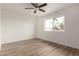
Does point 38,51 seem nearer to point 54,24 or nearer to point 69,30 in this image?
point 69,30

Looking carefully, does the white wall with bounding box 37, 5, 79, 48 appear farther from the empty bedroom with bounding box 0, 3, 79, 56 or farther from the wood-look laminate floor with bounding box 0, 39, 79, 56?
the wood-look laminate floor with bounding box 0, 39, 79, 56

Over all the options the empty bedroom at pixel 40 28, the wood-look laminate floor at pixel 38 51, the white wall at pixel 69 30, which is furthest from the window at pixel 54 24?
the wood-look laminate floor at pixel 38 51

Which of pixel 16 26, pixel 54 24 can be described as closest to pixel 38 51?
pixel 54 24

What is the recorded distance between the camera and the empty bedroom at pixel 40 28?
3.62 meters

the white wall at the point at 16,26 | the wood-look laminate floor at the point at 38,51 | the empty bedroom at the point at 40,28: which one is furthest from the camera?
the white wall at the point at 16,26

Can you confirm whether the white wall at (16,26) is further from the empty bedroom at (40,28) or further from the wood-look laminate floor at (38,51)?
the wood-look laminate floor at (38,51)

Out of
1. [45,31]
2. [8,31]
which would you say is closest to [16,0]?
[8,31]

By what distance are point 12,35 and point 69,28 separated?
11.4ft

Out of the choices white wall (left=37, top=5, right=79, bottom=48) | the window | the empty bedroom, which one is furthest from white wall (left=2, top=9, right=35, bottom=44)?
white wall (left=37, top=5, right=79, bottom=48)

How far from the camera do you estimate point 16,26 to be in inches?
213

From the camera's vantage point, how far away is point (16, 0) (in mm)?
699

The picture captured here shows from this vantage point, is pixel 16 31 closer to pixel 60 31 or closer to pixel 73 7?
pixel 60 31

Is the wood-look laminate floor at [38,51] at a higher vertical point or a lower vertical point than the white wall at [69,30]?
lower

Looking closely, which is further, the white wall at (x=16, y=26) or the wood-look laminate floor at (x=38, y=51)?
the white wall at (x=16, y=26)
